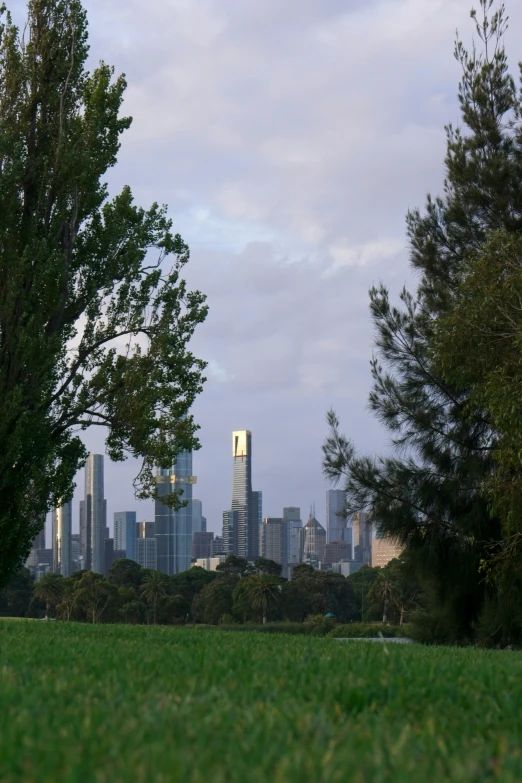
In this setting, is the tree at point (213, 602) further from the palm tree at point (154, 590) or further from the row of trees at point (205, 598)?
the palm tree at point (154, 590)

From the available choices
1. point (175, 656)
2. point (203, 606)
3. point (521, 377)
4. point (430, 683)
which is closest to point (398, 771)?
point (430, 683)

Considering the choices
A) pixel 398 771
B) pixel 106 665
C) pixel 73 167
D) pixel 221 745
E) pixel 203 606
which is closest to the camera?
pixel 398 771

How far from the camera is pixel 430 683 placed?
14.9 feet

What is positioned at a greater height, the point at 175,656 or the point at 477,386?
the point at 477,386

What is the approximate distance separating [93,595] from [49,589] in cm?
1135

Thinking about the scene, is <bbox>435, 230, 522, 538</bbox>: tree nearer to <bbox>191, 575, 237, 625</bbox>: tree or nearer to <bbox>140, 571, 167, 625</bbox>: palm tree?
<bbox>191, 575, 237, 625</bbox>: tree

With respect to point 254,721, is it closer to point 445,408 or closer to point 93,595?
point 445,408

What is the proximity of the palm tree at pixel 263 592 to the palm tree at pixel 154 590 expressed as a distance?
971cm

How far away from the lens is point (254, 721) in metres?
3.17

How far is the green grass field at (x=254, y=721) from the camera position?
95.5 inches

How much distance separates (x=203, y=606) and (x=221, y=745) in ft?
303

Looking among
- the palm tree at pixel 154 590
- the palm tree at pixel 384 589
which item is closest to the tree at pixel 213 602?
the palm tree at pixel 154 590

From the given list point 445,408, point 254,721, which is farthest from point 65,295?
point 254,721

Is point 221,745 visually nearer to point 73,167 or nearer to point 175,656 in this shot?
point 175,656
